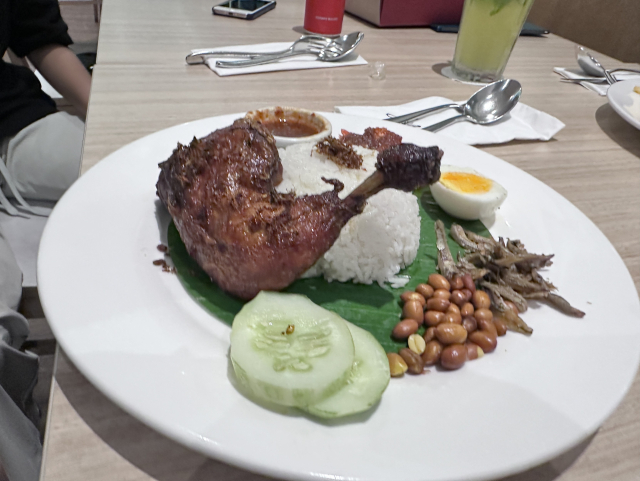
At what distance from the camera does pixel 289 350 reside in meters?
1.02

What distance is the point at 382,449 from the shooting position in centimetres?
86

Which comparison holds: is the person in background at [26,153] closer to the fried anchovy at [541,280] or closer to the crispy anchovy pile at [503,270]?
the crispy anchovy pile at [503,270]

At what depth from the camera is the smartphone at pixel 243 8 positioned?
3883mm

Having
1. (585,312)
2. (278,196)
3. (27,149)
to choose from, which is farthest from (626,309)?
(27,149)

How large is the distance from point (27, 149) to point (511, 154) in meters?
2.68

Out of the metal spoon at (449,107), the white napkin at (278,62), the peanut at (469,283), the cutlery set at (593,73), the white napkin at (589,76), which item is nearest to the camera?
the peanut at (469,283)

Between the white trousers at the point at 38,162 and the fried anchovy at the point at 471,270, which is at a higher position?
the fried anchovy at the point at 471,270

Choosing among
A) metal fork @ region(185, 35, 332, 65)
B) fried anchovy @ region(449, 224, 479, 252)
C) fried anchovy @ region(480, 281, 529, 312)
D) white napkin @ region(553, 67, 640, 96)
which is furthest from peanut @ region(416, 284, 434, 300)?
white napkin @ region(553, 67, 640, 96)

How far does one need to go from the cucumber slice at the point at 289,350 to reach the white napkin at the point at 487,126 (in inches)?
65.4

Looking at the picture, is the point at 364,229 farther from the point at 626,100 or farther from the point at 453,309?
the point at 626,100

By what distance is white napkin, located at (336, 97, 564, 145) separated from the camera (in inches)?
95.6

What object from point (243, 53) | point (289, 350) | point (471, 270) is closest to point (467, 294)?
point (471, 270)

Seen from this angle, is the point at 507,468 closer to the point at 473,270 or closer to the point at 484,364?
the point at 484,364

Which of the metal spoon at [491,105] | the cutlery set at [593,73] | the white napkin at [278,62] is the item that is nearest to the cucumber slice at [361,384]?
the metal spoon at [491,105]
